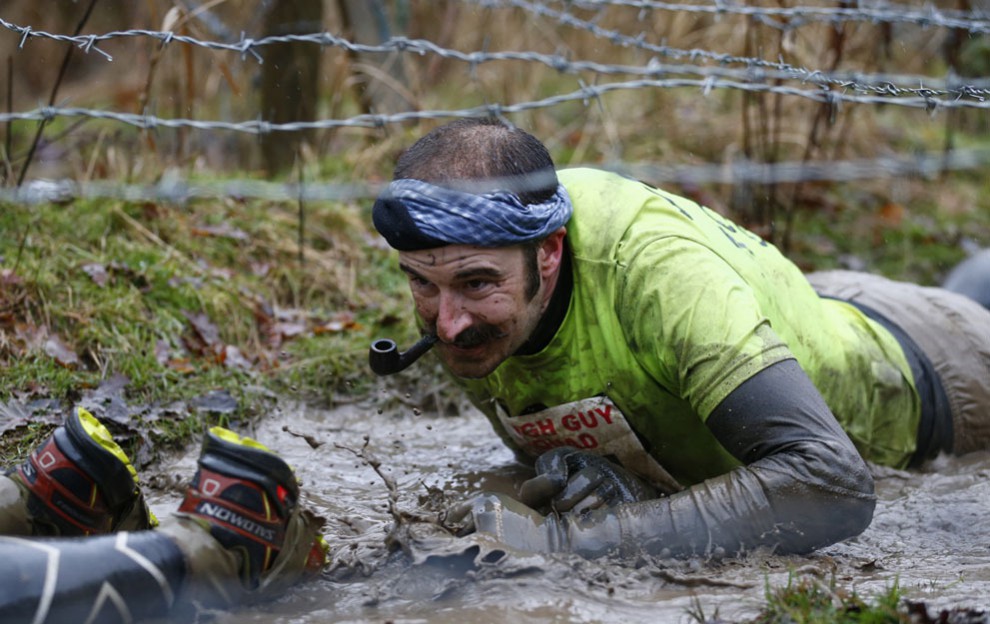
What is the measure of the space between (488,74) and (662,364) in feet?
16.6

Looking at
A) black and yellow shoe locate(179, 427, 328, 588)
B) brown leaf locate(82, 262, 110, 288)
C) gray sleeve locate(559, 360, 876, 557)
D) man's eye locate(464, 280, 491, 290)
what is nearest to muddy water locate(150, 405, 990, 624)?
gray sleeve locate(559, 360, 876, 557)

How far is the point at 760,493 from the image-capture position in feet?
8.91

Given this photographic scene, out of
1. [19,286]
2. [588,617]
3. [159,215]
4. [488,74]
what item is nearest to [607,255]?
[588,617]

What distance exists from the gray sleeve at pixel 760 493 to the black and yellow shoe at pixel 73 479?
107cm

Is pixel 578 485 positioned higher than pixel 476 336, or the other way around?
pixel 476 336

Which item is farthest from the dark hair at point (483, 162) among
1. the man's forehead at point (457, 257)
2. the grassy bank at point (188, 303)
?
the grassy bank at point (188, 303)

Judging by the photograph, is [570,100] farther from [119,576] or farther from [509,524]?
[119,576]

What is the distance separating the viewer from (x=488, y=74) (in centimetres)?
765

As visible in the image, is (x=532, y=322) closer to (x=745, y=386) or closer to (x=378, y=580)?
(x=745, y=386)

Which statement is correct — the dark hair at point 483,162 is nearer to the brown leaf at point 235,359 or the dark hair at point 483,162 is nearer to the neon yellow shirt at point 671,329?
the neon yellow shirt at point 671,329

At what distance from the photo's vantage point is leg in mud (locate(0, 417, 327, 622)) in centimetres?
215

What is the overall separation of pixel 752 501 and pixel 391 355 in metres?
1.00

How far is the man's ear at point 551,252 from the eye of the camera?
2973 mm

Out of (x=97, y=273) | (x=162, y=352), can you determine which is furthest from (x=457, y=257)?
(x=97, y=273)
